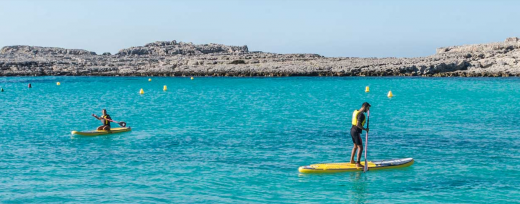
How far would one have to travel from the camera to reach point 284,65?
12950cm

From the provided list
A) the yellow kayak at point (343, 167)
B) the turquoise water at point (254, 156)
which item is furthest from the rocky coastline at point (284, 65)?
the yellow kayak at point (343, 167)

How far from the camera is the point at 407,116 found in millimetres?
43594

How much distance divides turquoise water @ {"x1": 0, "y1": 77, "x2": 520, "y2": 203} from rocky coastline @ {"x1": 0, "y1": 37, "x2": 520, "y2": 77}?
219 feet

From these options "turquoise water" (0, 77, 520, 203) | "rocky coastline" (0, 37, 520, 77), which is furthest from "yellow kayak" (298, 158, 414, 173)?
"rocky coastline" (0, 37, 520, 77)

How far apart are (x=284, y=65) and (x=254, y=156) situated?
104m

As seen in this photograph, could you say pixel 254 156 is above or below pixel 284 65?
below

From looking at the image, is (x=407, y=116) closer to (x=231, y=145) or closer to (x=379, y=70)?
(x=231, y=145)

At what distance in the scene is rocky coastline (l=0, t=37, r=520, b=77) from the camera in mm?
113375

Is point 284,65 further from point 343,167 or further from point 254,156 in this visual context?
point 343,167

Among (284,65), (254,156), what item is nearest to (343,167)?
(254,156)

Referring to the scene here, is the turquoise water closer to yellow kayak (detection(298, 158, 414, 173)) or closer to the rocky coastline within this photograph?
yellow kayak (detection(298, 158, 414, 173))

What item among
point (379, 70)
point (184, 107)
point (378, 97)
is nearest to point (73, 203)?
point (184, 107)

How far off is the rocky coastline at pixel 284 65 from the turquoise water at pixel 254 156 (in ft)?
219

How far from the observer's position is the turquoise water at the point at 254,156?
65.0 feet
